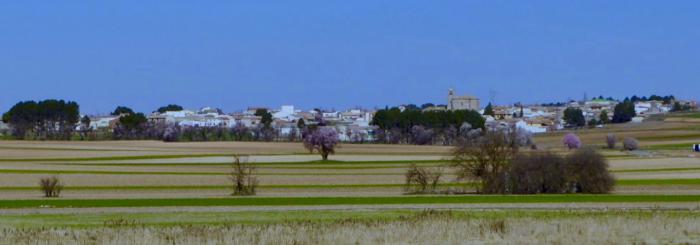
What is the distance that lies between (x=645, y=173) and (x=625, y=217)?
148 feet

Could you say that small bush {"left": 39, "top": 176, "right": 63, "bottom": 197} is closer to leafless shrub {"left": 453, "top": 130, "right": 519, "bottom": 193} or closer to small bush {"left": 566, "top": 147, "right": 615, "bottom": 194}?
leafless shrub {"left": 453, "top": 130, "right": 519, "bottom": 193}

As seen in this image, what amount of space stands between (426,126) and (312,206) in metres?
150

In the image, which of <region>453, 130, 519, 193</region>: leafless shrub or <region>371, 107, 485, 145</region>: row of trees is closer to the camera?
<region>453, 130, 519, 193</region>: leafless shrub

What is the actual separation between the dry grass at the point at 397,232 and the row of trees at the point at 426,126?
148569mm

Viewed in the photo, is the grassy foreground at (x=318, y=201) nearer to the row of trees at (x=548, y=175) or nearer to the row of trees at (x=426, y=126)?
the row of trees at (x=548, y=175)

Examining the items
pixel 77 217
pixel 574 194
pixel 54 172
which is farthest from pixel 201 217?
pixel 54 172

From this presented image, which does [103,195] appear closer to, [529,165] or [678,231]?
[529,165]

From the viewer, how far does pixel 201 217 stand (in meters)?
37.1

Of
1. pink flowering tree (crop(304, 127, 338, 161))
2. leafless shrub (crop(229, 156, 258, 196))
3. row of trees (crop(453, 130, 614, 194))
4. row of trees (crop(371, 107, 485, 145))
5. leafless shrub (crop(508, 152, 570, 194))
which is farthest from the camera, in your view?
row of trees (crop(371, 107, 485, 145))

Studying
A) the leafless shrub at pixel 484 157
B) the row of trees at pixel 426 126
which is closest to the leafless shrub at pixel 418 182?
the leafless shrub at pixel 484 157

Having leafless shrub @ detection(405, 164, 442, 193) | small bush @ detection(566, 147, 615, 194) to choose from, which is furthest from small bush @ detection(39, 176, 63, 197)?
small bush @ detection(566, 147, 615, 194)

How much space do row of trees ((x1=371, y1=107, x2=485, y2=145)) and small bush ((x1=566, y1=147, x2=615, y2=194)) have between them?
118 metres

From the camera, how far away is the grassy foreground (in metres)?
46.6

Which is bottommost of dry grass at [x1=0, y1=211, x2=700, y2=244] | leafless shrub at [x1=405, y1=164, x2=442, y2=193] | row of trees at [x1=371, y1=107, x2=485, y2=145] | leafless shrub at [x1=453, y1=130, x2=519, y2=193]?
dry grass at [x1=0, y1=211, x2=700, y2=244]
